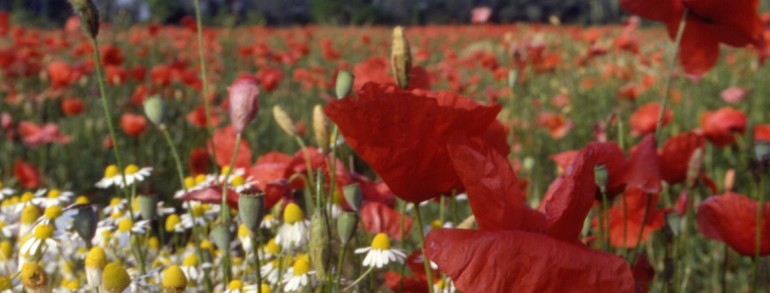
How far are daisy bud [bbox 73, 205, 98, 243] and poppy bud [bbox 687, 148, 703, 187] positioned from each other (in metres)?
0.92

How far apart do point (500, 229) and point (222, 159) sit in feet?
3.20

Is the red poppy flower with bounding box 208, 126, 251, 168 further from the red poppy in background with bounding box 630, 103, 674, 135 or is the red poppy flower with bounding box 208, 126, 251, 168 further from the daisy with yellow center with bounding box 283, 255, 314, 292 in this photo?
the red poppy in background with bounding box 630, 103, 674, 135

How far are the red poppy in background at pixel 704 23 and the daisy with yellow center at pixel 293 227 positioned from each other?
61 centimetres

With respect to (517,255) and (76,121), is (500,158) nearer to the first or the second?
(517,255)

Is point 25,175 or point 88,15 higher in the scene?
point 88,15

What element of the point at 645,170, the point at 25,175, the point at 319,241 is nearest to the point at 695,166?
the point at 645,170

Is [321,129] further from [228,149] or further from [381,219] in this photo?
[228,149]

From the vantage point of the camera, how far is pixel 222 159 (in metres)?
1.56

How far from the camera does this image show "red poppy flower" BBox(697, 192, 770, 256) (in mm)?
1150

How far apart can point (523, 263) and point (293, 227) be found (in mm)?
573

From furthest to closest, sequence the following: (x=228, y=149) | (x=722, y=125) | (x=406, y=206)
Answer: (x=722, y=125) → (x=228, y=149) → (x=406, y=206)

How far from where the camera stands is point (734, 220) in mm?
1157

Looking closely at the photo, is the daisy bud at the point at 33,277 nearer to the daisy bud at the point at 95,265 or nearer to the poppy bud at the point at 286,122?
the daisy bud at the point at 95,265

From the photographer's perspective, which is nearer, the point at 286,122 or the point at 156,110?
the point at 156,110
